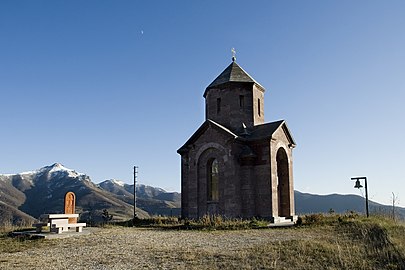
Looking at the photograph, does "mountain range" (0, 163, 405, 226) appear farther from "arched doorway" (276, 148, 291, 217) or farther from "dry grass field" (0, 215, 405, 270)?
"dry grass field" (0, 215, 405, 270)

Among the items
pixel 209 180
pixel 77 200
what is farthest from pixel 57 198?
pixel 209 180

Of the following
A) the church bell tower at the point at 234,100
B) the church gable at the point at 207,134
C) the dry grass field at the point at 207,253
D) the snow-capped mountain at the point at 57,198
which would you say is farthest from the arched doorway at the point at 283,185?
the snow-capped mountain at the point at 57,198

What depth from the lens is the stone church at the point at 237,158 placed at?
2398 cm

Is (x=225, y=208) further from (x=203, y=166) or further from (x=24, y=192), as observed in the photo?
(x=24, y=192)

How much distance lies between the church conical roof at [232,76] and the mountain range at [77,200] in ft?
229

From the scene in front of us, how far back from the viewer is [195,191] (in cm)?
2584

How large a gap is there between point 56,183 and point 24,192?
44.9 ft

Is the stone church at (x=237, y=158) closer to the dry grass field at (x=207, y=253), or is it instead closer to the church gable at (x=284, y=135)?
the church gable at (x=284, y=135)

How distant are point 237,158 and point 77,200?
387 ft

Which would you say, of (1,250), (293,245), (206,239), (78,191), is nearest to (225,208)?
(206,239)

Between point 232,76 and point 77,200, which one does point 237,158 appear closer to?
point 232,76

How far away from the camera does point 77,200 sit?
5162 inches

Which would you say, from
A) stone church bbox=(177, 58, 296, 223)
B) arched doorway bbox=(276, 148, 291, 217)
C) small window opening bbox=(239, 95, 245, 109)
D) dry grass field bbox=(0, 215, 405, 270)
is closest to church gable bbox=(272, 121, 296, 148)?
stone church bbox=(177, 58, 296, 223)

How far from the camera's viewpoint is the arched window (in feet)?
83.8
